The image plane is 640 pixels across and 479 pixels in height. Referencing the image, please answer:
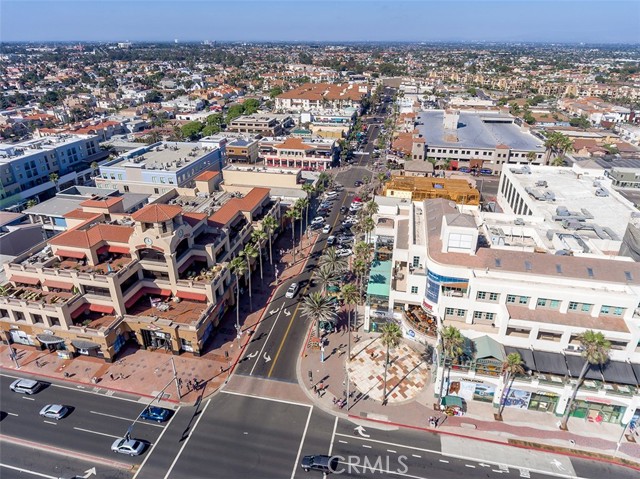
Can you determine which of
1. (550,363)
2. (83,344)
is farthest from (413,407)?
(83,344)

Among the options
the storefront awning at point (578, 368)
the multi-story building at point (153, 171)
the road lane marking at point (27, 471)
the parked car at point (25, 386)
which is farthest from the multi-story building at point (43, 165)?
the storefront awning at point (578, 368)

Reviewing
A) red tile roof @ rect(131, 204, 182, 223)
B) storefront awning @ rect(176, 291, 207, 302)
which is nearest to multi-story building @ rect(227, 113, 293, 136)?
red tile roof @ rect(131, 204, 182, 223)

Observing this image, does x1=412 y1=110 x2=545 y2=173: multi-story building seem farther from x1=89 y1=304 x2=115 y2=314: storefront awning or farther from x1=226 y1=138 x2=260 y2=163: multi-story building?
x1=89 y1=304 x2=115 y2=314: storefront awning

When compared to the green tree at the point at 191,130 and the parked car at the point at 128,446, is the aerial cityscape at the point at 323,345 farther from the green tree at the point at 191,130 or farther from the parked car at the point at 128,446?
the green tree at the point at 191,130

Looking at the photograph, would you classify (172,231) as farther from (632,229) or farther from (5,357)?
(632,229)

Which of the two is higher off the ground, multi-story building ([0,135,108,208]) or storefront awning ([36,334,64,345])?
multi-story building ([0,135,108,208])

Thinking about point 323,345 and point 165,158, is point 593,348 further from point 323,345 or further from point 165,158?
point 165,158

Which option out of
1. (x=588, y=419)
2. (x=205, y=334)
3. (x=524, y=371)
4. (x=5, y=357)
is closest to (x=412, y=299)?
(x=524, y=371)
